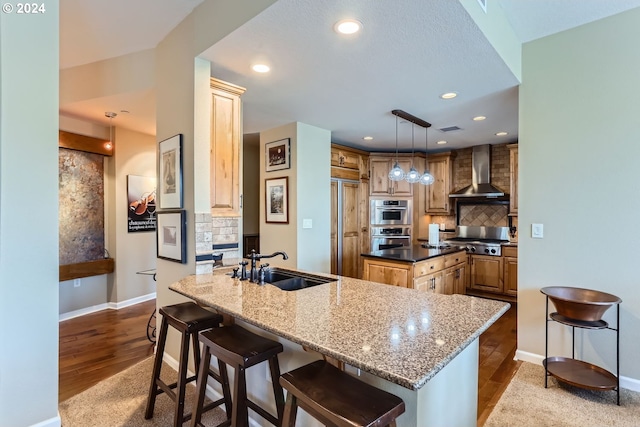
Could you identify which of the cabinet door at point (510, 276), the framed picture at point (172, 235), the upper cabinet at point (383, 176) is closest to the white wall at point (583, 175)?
the cabinet door at point (510, 276)

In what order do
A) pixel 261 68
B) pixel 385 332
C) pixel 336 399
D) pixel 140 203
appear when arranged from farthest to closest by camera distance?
pixel 140 203
pixel 261 68
pixel 385 332
pixel 336 399

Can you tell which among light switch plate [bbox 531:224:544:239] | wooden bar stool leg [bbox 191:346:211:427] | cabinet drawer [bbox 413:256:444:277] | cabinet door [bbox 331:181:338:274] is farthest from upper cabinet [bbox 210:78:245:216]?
light switch plate [bbox 531:224:544:239]

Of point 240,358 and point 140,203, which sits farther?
point 140,203

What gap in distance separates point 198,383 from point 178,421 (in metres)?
0.34

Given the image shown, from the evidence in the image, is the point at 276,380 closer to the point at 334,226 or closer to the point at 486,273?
the point at 334,226

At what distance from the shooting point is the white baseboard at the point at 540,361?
91.8 inches

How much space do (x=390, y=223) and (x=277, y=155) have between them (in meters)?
2.48

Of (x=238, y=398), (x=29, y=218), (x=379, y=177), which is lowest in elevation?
(x=238, y=398)

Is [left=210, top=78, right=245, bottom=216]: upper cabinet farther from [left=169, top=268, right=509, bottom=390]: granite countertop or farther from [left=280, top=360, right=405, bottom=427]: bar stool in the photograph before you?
[left=280, top=360, right=405, bottom=427]: bar stool

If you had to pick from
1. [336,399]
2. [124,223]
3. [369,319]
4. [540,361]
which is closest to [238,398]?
[336,399]

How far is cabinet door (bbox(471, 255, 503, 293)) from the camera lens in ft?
16.0

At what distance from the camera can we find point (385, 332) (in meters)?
1.26

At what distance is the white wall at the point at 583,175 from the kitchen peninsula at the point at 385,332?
58.4 inches

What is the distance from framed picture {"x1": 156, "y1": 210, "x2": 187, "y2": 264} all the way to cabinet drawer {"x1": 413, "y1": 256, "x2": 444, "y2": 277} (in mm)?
2271
